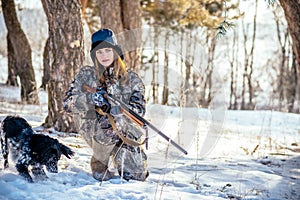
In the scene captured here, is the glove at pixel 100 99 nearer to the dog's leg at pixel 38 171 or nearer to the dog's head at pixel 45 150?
the dog's head at pixel 45 150

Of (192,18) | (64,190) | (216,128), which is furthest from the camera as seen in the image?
(192,18)

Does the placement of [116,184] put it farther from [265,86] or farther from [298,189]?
[265,86]

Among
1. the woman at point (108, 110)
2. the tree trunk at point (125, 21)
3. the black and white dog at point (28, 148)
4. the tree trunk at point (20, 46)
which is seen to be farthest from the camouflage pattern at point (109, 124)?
the tree trunk at point (20, 46)

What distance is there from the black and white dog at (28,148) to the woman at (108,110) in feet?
1.31

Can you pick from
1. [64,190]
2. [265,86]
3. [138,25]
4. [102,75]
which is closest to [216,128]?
[138,25]

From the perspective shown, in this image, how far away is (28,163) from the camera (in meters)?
3.32

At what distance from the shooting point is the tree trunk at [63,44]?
16.8 ft

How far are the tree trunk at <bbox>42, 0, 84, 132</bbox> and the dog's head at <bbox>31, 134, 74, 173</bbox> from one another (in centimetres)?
191

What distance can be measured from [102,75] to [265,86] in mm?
21555

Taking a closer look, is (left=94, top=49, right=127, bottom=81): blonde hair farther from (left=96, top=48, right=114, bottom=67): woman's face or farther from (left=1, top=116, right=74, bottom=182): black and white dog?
(left=1, top=116, right=74, bottom=182): black and white dog

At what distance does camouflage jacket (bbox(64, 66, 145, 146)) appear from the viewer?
376 cm

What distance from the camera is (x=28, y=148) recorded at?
3.34 metres

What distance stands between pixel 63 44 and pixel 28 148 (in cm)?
215

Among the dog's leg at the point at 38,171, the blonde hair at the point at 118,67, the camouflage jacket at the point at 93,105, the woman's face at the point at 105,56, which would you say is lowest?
the dog's leg at the point at 38,171
